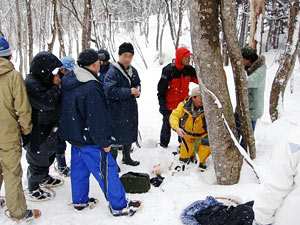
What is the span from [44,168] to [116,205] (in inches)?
38.8

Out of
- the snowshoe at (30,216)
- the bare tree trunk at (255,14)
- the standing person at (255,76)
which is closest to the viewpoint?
the snowshoe at (30,216)

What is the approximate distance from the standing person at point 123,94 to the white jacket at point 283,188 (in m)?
2.38

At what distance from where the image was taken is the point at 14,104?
253 centimetres

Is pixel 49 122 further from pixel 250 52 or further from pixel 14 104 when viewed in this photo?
pixel 250 52

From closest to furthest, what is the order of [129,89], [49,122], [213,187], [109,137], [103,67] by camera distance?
[109,137] → [49,122] → [213,187] → [129,89] → [103,67]

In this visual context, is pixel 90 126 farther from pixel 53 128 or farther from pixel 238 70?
pixel 238 70

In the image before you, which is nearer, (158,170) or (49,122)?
(49,122)

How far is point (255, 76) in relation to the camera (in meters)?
3.68

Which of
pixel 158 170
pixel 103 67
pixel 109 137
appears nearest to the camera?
pixel 109 137

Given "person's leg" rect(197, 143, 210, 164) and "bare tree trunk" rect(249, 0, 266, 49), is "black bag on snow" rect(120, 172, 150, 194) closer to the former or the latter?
"person's leg" rect(197, 143, 210, 164)

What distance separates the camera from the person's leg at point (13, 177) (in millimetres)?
2580

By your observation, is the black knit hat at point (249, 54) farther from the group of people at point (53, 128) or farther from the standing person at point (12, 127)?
the standing person at point (12, 127)

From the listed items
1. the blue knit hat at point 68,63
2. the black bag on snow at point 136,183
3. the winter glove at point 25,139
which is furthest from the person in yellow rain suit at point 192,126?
the winter glove at point 25,139

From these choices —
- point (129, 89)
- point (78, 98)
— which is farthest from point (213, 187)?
point (78, 98)
